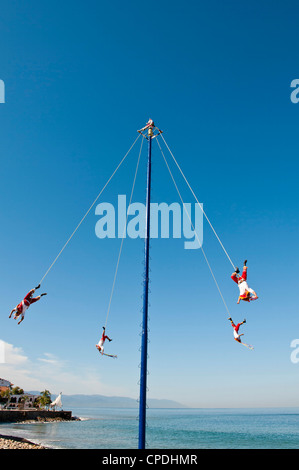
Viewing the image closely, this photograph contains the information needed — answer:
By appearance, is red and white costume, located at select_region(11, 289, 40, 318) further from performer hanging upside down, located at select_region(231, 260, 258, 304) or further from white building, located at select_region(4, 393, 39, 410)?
white building, located at select_region(4, 393, 39, 410)

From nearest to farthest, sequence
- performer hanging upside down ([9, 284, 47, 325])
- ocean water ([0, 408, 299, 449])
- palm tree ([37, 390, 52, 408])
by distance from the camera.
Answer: performer hanging upside down ([9, 284, 47, 325])
ocean water ([0, 408, 299, 449])
palm tree ([37, 390, 52, 408])

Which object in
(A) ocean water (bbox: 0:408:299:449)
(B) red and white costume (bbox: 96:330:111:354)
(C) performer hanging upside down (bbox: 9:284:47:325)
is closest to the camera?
(C) performer hanging upside down (bbox: 9:284:47:325)

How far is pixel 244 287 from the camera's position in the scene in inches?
427

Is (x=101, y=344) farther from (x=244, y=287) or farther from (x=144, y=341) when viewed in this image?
(x=244, y=287)

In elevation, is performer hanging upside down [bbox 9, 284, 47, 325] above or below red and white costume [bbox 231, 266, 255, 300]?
below

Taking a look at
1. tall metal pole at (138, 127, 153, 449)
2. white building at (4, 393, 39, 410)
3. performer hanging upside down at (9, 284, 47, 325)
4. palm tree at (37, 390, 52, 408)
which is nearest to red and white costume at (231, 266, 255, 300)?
tall metal pole at (138, 127, 153, 449)

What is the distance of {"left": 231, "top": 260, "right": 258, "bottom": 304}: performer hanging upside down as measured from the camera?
35.0ft

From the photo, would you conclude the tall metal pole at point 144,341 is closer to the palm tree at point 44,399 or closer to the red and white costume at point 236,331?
the red and white costume at point 236,331

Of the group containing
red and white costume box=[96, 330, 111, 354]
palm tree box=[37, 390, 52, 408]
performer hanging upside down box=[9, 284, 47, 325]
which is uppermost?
performer hanging upside down box=[9, 284, 47, 325]

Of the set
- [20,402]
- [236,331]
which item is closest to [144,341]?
[236,331]

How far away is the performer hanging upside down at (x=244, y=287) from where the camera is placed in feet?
35.0

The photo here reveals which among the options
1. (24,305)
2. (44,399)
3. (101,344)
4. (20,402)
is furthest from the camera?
(44,399)

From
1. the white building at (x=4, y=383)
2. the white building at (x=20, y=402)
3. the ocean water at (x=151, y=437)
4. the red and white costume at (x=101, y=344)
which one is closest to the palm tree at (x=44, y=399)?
the white building at (x=20, y=402)
